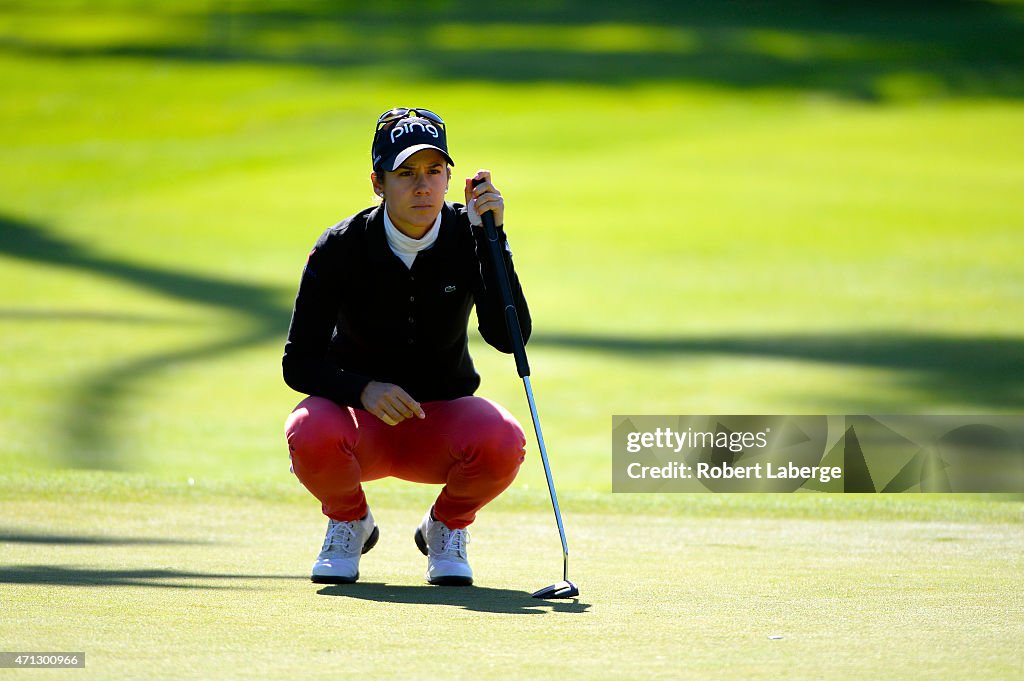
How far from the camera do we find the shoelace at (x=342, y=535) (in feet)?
12.6

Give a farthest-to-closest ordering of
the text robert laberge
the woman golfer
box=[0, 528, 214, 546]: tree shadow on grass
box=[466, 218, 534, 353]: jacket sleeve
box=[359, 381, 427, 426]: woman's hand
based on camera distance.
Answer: the text robert laberge
box=[0, 528, 214, 546]: tree shadow on grass
box=[466, 218, 534, 353]: jacket sleeve
the woman golfer
box=[359, 381, 427, 426]: woman's hand

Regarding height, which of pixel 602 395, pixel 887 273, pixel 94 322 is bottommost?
pixel 602 395

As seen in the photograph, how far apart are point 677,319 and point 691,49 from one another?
1962cm

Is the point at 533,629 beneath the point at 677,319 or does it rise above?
beneath

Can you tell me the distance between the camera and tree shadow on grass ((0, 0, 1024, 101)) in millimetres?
26156

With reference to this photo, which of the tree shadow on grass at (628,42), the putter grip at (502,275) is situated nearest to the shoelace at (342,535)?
the putter grip at (502,275)

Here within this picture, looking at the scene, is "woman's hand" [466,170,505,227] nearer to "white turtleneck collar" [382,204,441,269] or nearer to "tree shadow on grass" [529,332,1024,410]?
"white turtleneck collar" [382,204,441,269]

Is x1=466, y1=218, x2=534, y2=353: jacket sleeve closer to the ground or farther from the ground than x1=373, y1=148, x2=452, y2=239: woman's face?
closer to the ground

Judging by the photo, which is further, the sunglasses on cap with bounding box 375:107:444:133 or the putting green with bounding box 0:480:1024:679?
the sunglasses on cap with bounding box 375:107:444:133

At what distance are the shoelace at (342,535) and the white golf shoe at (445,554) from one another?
20 centimetres

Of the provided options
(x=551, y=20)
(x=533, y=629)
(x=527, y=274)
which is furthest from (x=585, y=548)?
(x=551, y=20)

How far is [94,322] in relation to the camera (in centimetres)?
1065

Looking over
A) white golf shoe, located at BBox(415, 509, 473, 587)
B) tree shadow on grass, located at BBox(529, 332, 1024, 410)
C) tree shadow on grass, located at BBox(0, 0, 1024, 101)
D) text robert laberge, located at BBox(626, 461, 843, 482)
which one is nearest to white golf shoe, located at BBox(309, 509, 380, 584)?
white golf shoe, located at BBox(415, 509, 473, 587)

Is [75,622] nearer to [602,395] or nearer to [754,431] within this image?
→ [754,431]
